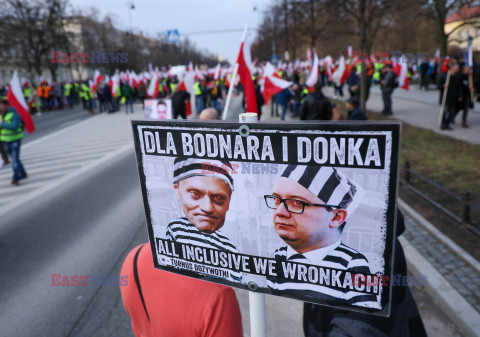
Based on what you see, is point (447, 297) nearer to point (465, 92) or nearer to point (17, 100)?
point (465, 92)

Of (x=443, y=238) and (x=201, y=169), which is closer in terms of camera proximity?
(x=201, y=169)

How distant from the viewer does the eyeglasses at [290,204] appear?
124cm

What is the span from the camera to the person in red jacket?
4.84 feet

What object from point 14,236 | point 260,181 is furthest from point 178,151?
point 14,236

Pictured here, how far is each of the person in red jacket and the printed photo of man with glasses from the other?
14.2 inches

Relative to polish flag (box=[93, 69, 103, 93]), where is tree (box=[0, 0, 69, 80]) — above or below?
above

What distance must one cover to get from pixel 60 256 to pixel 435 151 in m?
8.41

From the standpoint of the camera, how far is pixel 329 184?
1.18 m

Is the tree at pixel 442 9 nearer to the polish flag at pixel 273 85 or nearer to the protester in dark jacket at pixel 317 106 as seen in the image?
the protester in dark jacket at pixel 317 106

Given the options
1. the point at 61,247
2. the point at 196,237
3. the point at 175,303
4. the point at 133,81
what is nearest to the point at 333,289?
the point at 196,237

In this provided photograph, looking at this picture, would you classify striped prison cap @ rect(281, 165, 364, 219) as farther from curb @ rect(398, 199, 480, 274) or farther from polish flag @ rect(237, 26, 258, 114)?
curb @ rect(398, 199, 480, 274)

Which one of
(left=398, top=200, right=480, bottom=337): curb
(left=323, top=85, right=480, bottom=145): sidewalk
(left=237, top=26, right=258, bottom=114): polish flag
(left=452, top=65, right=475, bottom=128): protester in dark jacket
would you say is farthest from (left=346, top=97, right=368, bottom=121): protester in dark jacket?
(left=452, top=65, right=475, bottom=128): protester in dark jacket

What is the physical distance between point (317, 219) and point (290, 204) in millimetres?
103

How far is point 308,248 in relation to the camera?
4.21 feet
